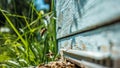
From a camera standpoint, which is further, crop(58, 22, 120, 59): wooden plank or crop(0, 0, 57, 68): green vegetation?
crop(0, 0, 57, 68): green vegetation

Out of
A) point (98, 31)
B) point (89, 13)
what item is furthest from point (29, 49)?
point (98, 31)

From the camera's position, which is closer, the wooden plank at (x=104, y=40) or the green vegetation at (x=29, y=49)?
the wooden plank at (x=104, y=40)

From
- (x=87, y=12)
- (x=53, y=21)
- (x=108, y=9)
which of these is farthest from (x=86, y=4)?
(x=53, y=21)

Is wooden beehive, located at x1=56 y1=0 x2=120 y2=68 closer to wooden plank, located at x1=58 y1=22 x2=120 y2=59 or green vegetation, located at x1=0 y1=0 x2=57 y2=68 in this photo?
wooden plank, located at x1=58 y1=22 x2=120 y2=59

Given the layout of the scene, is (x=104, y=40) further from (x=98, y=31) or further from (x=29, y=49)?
(x=29, y=49)

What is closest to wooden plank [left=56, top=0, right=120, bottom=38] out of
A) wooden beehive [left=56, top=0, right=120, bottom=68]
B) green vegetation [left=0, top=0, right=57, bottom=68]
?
wooden beehive [left=56, top=0, right=120, bottom=68]

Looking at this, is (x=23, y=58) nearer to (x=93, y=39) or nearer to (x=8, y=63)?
(x=8, y=63)

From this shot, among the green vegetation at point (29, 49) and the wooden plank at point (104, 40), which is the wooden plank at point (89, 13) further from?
the green vegetation at point (29, 49)

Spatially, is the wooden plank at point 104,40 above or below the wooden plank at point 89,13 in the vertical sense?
below

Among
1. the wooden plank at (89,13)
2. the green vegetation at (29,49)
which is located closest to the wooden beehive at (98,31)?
the wooden plank at (89,13)
